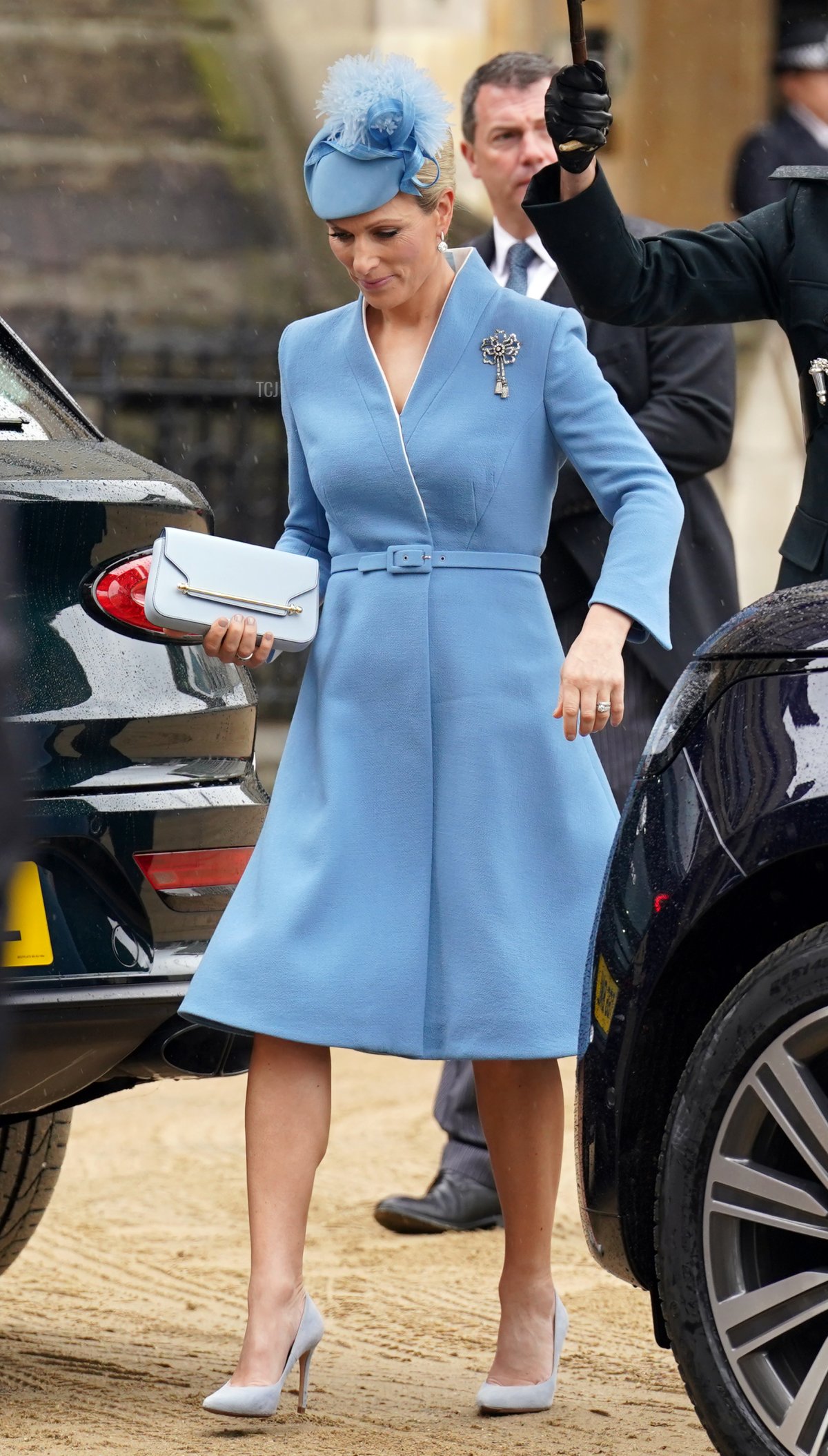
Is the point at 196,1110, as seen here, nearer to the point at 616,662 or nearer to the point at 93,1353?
the point at 93,1353

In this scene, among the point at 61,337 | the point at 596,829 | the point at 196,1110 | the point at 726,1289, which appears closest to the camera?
the point at 726,1289

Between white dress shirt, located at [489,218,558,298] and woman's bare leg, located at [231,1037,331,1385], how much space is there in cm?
205

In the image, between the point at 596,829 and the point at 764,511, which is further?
the point at 764,511

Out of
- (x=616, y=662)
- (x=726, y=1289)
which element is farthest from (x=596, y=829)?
(x=726, y=1289)

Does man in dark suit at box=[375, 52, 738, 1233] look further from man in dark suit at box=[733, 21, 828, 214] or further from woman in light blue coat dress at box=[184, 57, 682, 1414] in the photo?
man in dark suit at box=[733, 21, 828, 214]

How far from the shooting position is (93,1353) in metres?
4.29

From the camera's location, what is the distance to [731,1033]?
2932mm

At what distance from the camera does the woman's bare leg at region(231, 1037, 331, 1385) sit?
11.6ft

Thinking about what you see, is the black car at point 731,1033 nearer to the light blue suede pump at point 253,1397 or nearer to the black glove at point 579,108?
the light blue suede pump at point 253,1397

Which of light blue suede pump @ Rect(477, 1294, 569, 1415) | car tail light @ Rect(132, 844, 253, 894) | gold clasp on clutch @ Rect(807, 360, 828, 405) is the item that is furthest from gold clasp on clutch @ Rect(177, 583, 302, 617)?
light blue suede pump @ Rect(477, 1294, 569, 1415)

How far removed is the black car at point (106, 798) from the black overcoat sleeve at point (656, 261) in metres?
0.71

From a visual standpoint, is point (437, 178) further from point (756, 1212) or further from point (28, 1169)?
point (28, 1169)

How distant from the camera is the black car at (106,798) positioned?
11.6ft

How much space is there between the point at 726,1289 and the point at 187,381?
26.5 feet
